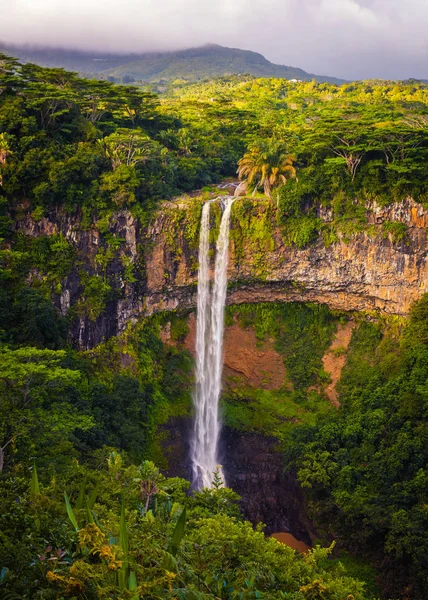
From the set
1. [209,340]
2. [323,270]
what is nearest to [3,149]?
[209,340]

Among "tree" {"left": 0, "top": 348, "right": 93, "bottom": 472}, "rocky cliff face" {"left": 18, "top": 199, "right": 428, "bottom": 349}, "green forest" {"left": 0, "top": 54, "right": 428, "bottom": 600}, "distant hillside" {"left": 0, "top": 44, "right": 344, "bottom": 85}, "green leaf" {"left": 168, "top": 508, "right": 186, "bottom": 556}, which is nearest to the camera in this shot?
"green leaf" {"left": 168, "top": 508, "right": 186, "bottom": 556}

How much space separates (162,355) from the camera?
1141 inches

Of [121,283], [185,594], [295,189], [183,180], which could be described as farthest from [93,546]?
[183,180]

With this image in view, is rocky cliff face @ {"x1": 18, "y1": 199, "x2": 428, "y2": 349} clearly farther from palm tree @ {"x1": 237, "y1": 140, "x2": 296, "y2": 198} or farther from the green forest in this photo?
palm tree @ {"x1": 237, "y1": 140, "x2": 296, "y2": 198}

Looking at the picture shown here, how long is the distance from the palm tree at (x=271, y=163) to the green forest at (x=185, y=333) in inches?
4.2

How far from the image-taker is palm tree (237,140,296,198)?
27.6m

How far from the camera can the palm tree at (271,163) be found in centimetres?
2764

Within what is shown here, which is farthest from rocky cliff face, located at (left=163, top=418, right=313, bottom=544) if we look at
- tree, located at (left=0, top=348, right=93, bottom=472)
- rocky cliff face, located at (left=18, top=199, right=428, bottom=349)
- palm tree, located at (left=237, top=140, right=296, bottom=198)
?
palm tree, located at (left=237, top=140, right=296, bottom=198)

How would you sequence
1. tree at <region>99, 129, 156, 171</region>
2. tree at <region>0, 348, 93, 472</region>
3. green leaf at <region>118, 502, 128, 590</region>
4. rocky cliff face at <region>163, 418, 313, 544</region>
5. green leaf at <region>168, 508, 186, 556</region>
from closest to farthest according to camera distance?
green leaf at <region>118, 502, 128, 590</region> → green leaf at <region>168, 508, 186, 556</region> → tree at <region>0, 348, 93, 472</region> → rocky cliff face at <region>163, 418, 313, 544</region> → tree at <region>99, 129, 156, 171</region>

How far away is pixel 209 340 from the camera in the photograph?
96.8 ft

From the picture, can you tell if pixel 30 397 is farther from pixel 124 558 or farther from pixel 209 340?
pixel 209 340

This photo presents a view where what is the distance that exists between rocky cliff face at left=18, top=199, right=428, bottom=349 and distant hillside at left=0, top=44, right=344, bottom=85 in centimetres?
7608

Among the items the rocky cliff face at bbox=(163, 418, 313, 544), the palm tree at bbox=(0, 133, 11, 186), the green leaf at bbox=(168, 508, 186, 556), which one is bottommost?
the rocky cliff face at bbox=(163, 418, 313, 544)

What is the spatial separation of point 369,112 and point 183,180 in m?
12.9
